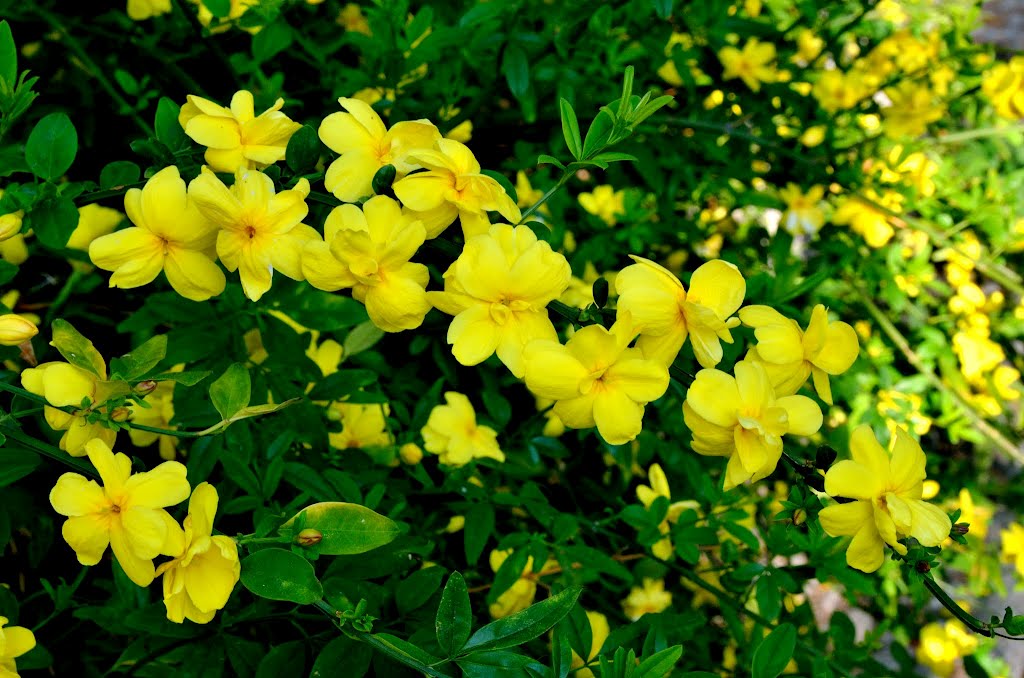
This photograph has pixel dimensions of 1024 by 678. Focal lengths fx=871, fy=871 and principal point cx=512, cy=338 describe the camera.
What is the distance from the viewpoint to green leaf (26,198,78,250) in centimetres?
95

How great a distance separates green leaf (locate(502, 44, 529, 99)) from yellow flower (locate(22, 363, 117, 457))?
2.69ft

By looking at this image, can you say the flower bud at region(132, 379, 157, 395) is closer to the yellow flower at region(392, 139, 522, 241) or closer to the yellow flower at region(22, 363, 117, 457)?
the yellow flower at region(22, 363, 117, 457)

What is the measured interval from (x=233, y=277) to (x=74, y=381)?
43 centimetres

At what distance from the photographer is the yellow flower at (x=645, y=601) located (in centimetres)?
156

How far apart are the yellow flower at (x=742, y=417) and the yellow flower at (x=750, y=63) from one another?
3.92ft

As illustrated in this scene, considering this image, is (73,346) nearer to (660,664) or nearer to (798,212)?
(660,664)

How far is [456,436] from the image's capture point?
4.27 feet

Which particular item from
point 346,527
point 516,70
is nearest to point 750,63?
point 516,70

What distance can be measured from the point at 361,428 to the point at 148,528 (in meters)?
0.58

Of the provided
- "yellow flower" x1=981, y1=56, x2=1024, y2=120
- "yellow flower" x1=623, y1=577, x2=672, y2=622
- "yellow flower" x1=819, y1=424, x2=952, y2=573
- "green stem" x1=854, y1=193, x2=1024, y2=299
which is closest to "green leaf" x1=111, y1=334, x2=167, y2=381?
"yellow flower" x1=819, y1=424, x2=952, y2=573

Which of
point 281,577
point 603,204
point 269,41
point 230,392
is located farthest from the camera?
point 603,204

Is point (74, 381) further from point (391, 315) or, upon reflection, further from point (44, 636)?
point (44, 636)

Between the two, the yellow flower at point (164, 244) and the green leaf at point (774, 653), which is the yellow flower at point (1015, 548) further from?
the yellow flower at point (164, 244)

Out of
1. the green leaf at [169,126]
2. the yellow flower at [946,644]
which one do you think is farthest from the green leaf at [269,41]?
the yellow flower at [946,644]
